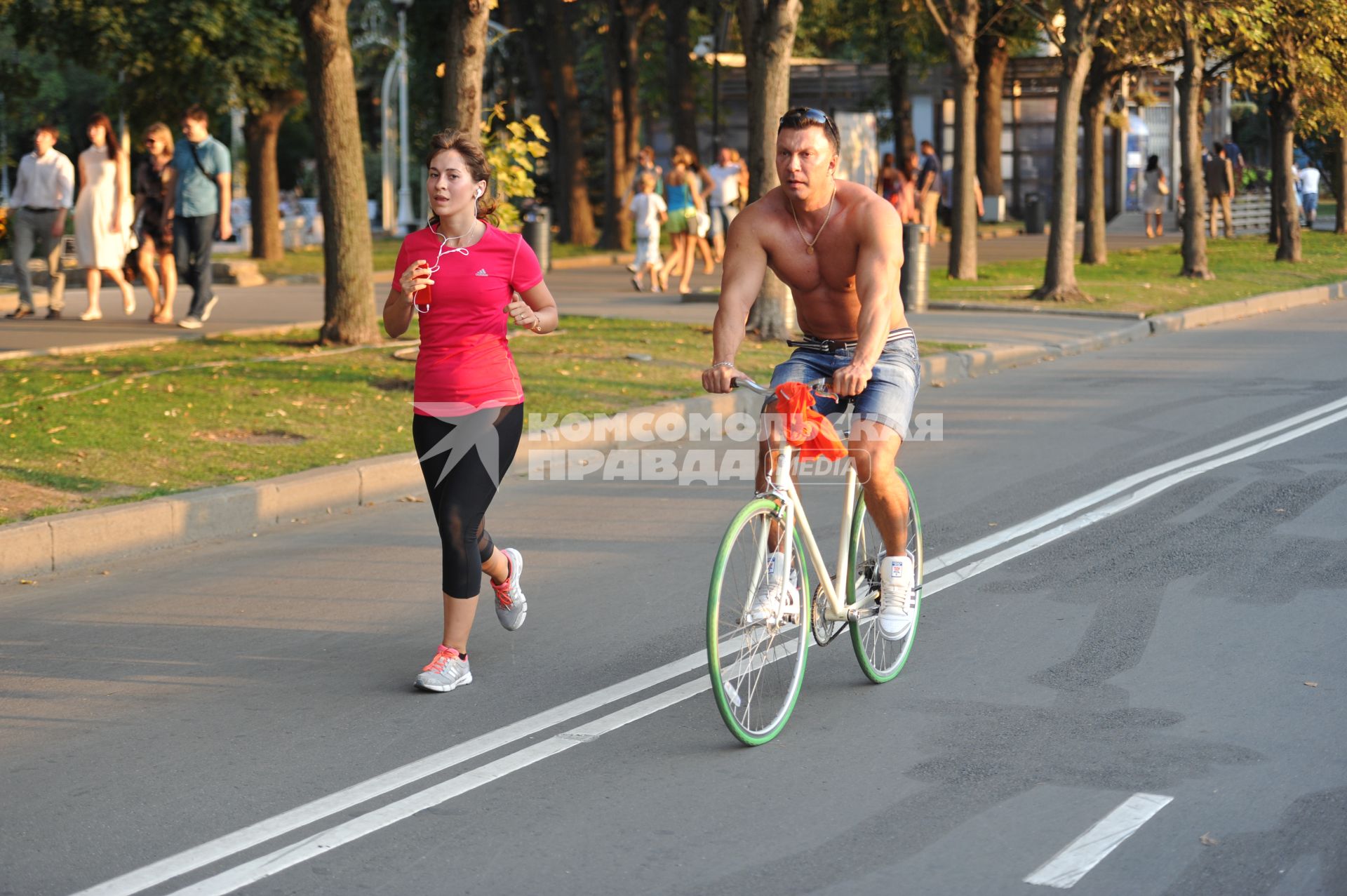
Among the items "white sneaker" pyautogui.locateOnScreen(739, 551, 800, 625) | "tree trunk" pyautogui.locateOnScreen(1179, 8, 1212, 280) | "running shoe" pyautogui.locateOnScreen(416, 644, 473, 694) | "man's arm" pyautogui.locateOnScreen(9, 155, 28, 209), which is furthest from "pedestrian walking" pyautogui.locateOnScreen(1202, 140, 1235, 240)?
"white sneaker" pyautogui.locateOnScreen(739, 551, 800, 625)

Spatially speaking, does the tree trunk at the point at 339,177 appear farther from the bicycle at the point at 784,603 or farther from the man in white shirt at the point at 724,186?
the man in white shirt at the point at 724,186

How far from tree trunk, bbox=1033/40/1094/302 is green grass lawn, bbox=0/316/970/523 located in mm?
5625

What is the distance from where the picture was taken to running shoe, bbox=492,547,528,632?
6355 mm

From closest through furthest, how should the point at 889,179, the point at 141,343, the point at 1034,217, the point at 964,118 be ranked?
the point at 141,343 → the point at 964,118 → the point at 889,179 → the point at 1034,217

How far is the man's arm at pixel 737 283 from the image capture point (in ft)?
17.5

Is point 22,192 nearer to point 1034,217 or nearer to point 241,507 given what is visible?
point 241,507

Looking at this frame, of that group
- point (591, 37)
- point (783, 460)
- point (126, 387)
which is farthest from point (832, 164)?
point (591, 37)

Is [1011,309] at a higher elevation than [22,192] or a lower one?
lower

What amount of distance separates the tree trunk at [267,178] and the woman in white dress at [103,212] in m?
11.3

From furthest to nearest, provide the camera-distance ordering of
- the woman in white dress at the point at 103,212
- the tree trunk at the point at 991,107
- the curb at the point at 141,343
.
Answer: the tree trunk at the point at 991,107 → the woman in white dress at the point at 103,212 → the curb at the point at 141,343

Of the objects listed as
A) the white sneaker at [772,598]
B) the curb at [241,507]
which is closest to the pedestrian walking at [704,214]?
the curb at [241,507]

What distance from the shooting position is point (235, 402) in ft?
37.0

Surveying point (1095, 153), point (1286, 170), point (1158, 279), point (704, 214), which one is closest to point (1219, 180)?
point (1286, 170)

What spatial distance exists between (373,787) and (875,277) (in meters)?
2.17
